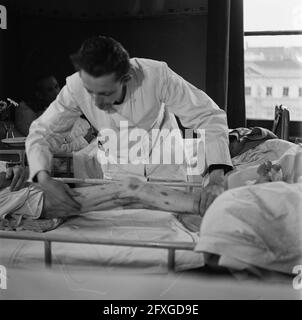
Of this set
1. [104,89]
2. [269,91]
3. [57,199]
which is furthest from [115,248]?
[269,91]

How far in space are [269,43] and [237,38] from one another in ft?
0.16

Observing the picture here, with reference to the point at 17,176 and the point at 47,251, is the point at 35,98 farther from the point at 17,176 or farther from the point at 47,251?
the point at 47,251

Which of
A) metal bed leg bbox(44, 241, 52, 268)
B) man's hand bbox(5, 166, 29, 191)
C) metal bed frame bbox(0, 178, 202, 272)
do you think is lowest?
metal bed leg bbox(44, 241, 52, 268)

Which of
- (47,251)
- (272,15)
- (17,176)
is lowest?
(47,251)

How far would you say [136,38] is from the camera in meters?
0.72

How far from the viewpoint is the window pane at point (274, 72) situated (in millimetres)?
702

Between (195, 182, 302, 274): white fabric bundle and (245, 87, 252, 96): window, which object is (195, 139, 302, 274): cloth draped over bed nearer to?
(195, 182, 302, 274): white fabric bundle

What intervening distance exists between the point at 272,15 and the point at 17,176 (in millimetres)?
484

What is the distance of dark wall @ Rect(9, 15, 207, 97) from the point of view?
71cm

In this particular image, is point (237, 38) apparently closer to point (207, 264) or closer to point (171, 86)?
point (171, 86)

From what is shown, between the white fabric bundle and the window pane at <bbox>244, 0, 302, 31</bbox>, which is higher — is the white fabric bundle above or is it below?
below

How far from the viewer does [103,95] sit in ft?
2.34

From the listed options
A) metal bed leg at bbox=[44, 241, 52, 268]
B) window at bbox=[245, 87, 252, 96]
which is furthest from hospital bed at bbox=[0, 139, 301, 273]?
window at bbox=[245, 87, 252, 96]

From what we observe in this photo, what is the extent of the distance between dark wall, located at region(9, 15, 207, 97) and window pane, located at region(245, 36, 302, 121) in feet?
0.26
